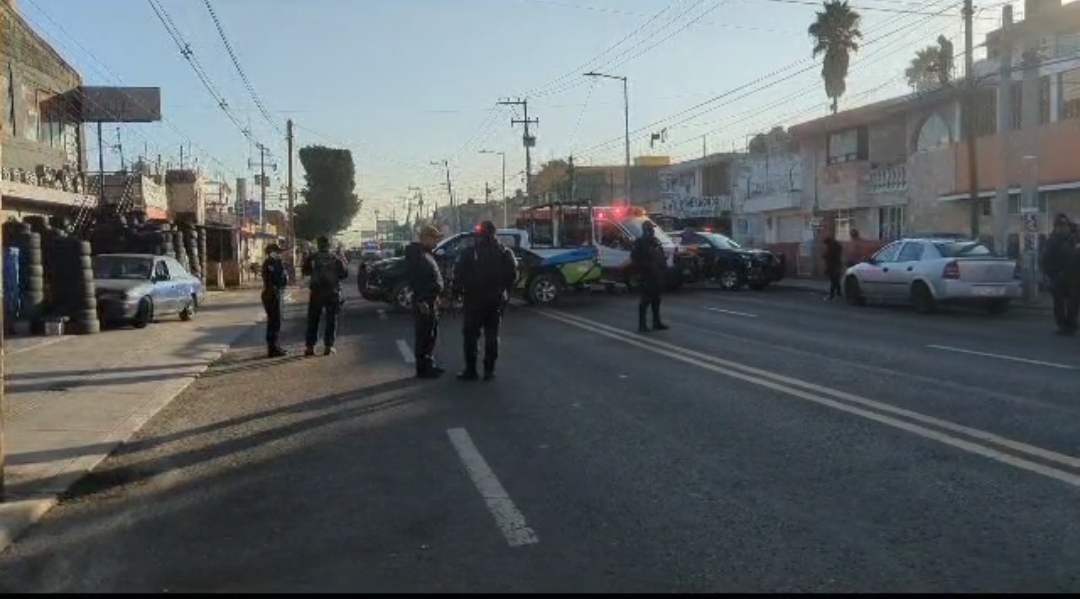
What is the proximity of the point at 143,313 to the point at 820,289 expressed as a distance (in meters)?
18.3

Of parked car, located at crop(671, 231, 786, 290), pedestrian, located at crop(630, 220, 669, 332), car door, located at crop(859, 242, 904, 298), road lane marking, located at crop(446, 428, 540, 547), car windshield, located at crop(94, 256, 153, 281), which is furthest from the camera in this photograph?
parked car, located at crop(671, 231, 786, 290)

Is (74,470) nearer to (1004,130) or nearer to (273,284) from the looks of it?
(273,284)

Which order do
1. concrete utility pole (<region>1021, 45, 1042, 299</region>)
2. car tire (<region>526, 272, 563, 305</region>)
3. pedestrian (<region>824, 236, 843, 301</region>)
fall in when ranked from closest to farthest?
concrete utility pole (<region>1021, 45, 1042, 299</region>), car tire (<region>526, 272, 563, 305</region>), pedestrian (<region>824, 236, 843, 301</region>)

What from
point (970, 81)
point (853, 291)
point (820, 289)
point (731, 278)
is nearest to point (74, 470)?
point (853, 291)

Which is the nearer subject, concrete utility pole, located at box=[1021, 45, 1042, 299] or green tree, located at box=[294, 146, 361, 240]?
concrete utility pole, located at box=[1021, 45, 1042, 299]

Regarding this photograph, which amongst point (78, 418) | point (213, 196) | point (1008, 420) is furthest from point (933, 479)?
point (213, 196)

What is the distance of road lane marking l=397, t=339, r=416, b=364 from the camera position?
47.2ft

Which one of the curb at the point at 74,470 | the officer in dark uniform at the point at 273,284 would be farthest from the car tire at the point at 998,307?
the curb at the point at 74,470

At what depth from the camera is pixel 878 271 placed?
23.2 meters

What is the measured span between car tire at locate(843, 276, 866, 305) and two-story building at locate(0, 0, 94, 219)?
18.7 m

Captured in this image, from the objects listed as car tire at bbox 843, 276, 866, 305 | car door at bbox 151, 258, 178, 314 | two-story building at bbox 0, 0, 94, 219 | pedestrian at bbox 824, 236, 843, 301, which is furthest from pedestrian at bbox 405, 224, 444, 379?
pedestrian at bbox 824, 236, 843, 301

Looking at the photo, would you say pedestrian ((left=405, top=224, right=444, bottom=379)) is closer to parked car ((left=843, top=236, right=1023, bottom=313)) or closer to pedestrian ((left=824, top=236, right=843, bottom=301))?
parked car ((left=843, top=236, right=1023, bottom=313))

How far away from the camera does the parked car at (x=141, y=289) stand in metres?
20.8

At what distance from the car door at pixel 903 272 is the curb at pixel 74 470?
48.2 ft
